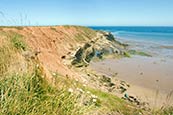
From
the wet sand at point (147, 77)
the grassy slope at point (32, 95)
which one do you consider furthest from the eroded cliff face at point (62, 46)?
the grassy slope at point (32, 95)

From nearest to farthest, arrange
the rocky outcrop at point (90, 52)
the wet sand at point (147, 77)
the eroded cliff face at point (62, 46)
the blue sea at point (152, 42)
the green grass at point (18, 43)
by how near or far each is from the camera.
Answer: the green grass at point (18, 43)
the wet sand at point (147, 77)
the eroded cliff face at point (62, 46)
the rocky outcrop at point (90, 52)
the blue sea at point (152, 42)

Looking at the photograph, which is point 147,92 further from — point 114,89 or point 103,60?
point 103,60

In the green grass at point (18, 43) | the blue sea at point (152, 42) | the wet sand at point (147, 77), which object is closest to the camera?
the green grass at point (18, 43)

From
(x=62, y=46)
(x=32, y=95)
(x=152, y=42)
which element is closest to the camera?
(x=32, y=95)

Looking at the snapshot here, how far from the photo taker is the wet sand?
1326 centimetres

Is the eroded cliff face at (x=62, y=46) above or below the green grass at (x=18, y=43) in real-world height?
below

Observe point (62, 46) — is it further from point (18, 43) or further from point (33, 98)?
point (33, 98)

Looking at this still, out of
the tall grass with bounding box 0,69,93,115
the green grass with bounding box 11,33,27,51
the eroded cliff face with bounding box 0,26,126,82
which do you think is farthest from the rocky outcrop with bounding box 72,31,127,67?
the tall grass with bounding box 0,69,93,115

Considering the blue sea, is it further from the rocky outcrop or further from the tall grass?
the tall grass

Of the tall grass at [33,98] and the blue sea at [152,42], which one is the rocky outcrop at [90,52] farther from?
the tall grass at [33,98]

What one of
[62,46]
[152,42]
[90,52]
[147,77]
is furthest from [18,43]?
[152,42]

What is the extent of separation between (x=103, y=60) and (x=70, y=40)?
3.09 m

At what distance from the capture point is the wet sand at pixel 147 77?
1326 cm

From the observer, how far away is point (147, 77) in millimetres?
16953
